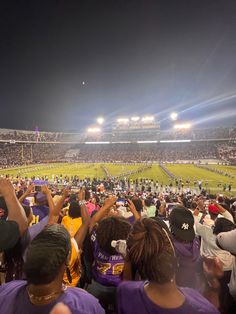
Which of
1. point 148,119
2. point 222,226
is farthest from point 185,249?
point 148,119

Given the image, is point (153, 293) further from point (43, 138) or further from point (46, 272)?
point (43, 138)

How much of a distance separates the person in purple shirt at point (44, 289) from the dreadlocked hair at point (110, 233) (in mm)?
1394

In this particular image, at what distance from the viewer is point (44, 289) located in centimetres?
183

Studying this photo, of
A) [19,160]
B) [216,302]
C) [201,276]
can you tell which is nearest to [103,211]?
[201,276]

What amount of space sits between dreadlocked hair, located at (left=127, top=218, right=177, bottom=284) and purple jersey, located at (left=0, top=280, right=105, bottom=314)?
52cm

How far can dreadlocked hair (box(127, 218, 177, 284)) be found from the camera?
210cm

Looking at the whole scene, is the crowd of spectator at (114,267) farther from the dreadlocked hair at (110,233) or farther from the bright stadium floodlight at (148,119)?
the bright stadium floodlight at (148,119)

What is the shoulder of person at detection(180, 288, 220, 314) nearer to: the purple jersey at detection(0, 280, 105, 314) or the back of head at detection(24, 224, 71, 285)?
the purple jersey at detection(0, 280, 105, 314)

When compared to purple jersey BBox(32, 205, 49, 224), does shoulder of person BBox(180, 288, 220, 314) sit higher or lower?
higher

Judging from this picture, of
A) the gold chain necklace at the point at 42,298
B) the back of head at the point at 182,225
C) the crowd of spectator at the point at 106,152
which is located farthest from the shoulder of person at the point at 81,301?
the crowd of spectator at the point at 106,152

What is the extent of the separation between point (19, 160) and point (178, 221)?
74.2m

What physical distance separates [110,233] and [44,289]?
1632 millimetres

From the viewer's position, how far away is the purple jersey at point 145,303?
197 cm

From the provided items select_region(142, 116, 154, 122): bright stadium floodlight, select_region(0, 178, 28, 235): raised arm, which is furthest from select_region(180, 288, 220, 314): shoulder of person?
select_region(142, 116, 154, 122): bright stadium floodlight
